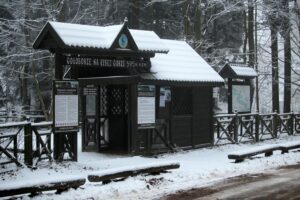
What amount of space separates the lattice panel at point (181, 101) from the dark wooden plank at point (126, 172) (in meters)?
5.72

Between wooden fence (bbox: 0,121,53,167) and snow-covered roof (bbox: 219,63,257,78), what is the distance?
10799mm

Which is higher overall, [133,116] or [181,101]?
[181,101]

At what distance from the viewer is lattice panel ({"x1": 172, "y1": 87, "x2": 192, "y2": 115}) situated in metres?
19.1

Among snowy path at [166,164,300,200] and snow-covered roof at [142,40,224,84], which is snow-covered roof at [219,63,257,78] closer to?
snow-covered roof at [142,40,224,84]

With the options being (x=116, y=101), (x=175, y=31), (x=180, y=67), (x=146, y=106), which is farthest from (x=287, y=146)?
(x=175, y=31)

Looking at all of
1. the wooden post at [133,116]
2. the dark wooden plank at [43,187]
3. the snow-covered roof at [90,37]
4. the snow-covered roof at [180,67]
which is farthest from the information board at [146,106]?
the dark wooden plank at [43,187]

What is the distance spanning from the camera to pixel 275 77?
3061 cm

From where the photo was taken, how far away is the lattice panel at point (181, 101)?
19.1 meters

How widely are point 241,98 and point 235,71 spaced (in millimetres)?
1435

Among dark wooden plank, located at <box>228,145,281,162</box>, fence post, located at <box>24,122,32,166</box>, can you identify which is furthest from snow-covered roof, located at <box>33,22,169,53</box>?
dark wooden plank, located at <box>228,145,281,162</box>

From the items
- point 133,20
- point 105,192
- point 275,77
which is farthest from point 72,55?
point 133,20

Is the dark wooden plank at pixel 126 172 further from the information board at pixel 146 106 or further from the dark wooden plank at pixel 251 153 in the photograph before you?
the information board at pixel 146 106

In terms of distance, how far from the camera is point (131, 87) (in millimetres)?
16969

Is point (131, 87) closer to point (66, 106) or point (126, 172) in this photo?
point (66, 106)
